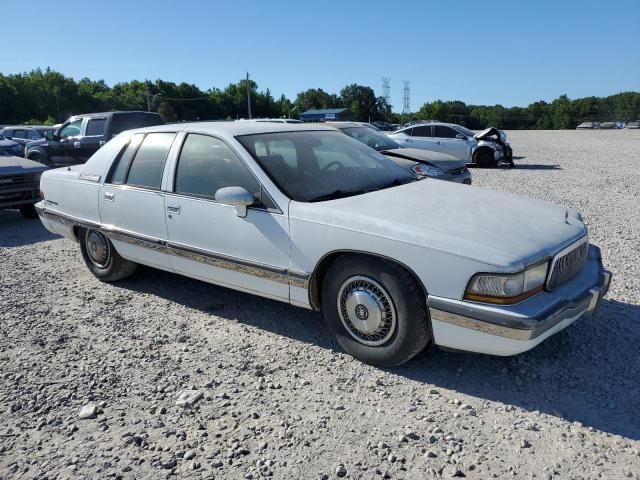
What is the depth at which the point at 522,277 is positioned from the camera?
2609 millimetres

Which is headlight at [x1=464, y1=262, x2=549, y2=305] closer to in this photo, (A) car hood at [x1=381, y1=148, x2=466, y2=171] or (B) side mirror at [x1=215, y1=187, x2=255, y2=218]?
(B) side mirror at [x1=215, y1=187, x2=255, y2=218]

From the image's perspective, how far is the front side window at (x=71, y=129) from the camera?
11.8 metres

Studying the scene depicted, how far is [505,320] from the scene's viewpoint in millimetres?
2547

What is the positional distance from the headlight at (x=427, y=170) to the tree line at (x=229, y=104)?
59693mm

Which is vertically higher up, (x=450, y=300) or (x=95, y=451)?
(x=450, y=300)

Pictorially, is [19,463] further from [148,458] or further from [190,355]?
[190,355]

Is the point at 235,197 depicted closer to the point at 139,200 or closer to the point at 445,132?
the point at 139,200

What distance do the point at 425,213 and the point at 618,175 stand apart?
476 inches

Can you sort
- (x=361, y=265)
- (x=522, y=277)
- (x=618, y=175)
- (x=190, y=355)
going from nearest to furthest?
(x=522, y=277)
(x=361, y=265)
(x=190, y=355)
(x=618, y=175)

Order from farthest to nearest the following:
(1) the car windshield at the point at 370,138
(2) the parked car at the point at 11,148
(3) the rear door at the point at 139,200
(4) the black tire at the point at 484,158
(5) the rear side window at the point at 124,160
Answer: (4) the black tire at the point at 484,158, (2) the parked car at the point at 11,148, (1) the car windshield at the point at 370,138, (5) the rear side window at the point at 124,160, (3) the rear door at the point at 139,200

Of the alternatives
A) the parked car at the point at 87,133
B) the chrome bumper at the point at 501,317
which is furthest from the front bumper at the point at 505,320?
the parked car at the point at 87,133

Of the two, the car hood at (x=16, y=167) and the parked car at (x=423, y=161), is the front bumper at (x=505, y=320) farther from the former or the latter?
the car hood at (x=16, y=167)

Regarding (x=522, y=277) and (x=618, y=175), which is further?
(x=618, y=175)

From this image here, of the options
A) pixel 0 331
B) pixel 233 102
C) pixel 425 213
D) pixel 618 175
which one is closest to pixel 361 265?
pixel 425 213
